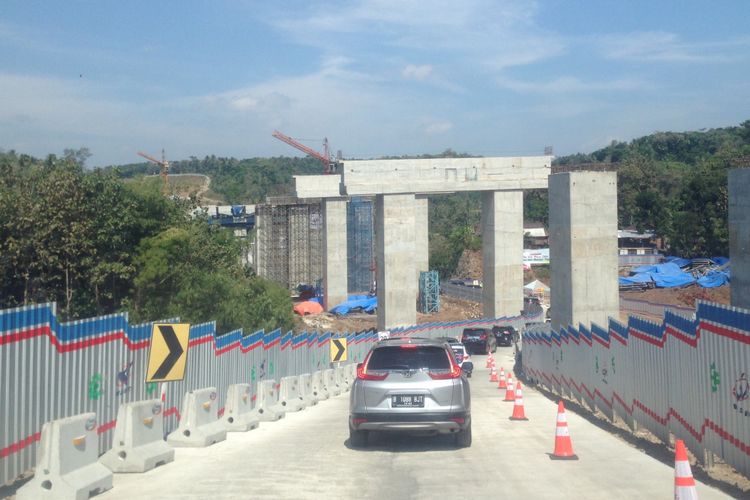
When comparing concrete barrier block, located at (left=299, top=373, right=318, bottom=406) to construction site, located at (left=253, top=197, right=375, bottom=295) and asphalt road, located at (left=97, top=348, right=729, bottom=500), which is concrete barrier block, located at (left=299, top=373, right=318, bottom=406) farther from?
construction site, located at (left=253, top=197, right=375, bottom=295)

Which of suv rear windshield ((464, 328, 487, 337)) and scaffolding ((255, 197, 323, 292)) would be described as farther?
scaffolding ((255, 197, 323, 292))

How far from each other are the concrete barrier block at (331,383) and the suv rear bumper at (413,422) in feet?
48.9

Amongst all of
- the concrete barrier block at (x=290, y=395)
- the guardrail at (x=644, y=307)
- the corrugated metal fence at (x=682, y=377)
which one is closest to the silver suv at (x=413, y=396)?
the corrugated metal fence at (x=682, y=377)

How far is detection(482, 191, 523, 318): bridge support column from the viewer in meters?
57.8

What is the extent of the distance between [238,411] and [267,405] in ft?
9.24

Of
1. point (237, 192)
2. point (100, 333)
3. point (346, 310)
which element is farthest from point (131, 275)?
point (237, 192)

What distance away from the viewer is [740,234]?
25.5m

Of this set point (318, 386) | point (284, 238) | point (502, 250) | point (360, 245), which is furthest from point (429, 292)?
point (318, 386)

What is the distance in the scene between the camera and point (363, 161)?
2158 inches

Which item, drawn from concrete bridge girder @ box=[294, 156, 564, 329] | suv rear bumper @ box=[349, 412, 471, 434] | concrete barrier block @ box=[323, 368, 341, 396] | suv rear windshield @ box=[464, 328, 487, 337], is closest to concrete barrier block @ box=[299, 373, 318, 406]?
concrete barrier block @ box=[323, 368, 341, 396]

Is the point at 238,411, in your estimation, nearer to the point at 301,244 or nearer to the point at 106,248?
the point at 106,248

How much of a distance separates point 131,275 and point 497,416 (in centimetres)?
1372

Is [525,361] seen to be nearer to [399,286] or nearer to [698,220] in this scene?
[399,286]

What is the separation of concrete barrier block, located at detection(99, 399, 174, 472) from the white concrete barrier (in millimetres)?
5850
